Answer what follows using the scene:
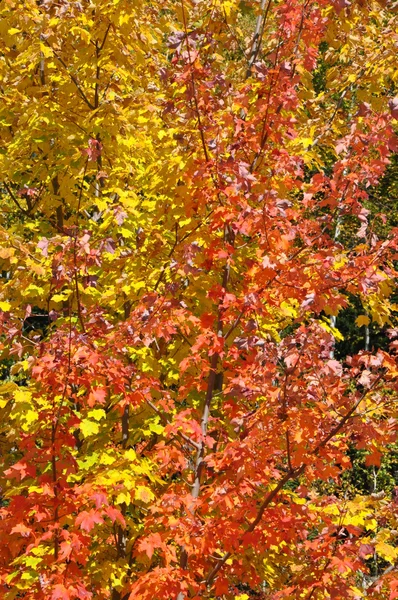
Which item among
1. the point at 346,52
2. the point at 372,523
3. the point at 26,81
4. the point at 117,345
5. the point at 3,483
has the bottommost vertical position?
the point at 3,483

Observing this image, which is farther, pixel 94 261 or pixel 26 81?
pixel 26 81

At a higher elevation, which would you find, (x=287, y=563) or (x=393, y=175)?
(x=393, y=175)

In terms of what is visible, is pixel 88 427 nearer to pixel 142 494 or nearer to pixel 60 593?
pixel 142 494

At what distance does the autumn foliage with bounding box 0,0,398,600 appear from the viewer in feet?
10.9

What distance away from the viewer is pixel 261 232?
3641 millimetres

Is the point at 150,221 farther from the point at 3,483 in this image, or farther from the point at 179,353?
the point at 3,483

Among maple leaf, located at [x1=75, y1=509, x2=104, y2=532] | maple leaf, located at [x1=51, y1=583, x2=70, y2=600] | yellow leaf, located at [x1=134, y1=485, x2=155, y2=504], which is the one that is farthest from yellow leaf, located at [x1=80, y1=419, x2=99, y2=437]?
maple leaf, located at [x1=51, y1=583, x2=70, y2=600]

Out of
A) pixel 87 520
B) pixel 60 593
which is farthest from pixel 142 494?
pixel 60 593

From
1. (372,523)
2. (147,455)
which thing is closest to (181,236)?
(147,455)

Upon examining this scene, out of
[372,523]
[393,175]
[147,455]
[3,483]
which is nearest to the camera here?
[372,523]

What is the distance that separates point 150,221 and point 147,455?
1.91 meters

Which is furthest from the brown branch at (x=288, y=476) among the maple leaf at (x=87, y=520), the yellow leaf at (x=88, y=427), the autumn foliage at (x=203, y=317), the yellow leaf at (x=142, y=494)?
the yellow leaf at (x=88, y=427)

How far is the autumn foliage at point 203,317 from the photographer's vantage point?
333cm

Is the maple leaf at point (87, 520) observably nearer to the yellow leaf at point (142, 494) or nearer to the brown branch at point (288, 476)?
the yellow leaf at point (142, 494)
